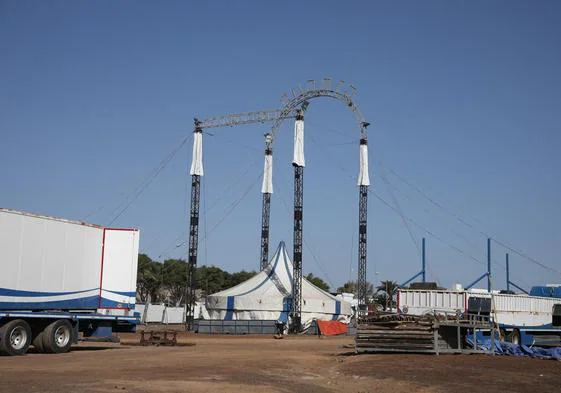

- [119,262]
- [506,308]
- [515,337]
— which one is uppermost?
[119,262]

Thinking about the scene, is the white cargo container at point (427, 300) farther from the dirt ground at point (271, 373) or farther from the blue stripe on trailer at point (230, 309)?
the blue stripe on trailer at point (230, 309)

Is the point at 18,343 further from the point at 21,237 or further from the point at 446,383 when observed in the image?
the point at 446,383

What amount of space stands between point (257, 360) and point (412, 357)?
5417mm

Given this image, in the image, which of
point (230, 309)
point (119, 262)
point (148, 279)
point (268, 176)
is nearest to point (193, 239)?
point (230, 309)

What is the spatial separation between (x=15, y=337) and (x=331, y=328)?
37438 mm

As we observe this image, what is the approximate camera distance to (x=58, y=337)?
85.1ft

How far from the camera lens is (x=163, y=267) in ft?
351

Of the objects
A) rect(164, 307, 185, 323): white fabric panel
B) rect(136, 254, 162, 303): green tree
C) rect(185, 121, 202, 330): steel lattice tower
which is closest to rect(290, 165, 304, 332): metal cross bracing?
rect(185, 121, 202, 330): steel lattice tower

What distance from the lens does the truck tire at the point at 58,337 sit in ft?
83.4

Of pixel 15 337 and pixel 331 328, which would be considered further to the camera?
pixel 331 328

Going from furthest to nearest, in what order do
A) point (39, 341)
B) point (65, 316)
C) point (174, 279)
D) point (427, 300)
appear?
point (174, 279) → point (427, 300) → point (65, 316) → point (39, 341)

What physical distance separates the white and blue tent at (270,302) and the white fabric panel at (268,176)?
24.0ft

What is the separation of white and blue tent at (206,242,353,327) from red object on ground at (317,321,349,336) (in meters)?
3.20

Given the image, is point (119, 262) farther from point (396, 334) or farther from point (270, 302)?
point (270, 302)
